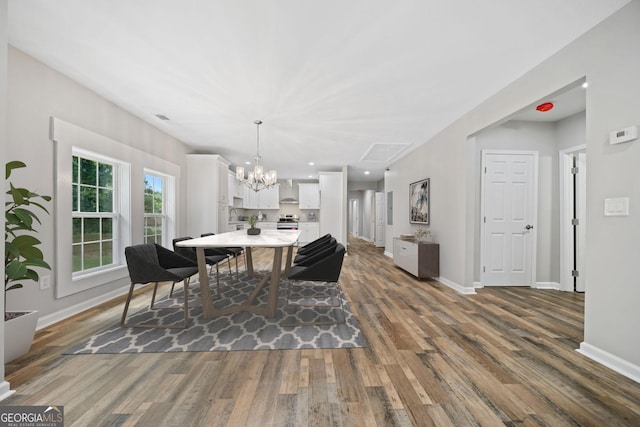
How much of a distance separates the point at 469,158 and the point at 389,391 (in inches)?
124

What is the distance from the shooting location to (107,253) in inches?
127

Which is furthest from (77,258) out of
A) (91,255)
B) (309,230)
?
(309,230)

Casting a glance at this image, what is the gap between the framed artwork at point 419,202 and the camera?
4.57m

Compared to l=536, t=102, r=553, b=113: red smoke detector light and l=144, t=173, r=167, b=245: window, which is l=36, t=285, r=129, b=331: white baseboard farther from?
l=536, t=102, r=553, b=113: red smoke detector light

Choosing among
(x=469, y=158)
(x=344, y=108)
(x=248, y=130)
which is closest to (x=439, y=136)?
(x=469, y=158)

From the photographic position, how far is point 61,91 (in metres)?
2.50

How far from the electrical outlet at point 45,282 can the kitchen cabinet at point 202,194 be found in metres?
2.59

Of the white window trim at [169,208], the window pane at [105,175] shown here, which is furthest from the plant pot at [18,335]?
the white window trim at [169,208]

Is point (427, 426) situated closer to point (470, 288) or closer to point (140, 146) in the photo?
point (470, 288)

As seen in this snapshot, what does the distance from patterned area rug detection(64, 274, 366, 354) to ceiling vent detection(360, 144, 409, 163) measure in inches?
133

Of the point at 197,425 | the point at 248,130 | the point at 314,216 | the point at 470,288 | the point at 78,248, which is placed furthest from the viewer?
the point at 314,216

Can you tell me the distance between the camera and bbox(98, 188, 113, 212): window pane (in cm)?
317

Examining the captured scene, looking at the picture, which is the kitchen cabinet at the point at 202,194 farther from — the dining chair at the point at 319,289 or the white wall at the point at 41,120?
the dining chair at the point at 319,289

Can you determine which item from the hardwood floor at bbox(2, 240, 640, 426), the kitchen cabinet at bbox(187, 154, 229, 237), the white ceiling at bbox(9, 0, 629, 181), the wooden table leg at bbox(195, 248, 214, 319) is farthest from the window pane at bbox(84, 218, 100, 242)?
the kitchen cabinet at bbox(187, 154, 229, 237)
